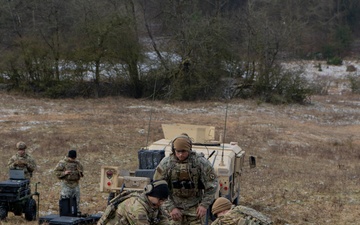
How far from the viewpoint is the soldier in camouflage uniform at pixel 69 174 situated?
1218cm

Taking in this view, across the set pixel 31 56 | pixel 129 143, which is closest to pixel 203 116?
pixel 129 143

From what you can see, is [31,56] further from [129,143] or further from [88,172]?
[88,172]

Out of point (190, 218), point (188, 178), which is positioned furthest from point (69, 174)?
point (188, 178)

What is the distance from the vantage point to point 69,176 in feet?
40.1

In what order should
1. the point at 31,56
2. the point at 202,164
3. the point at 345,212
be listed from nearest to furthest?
1. the point at 202,164
2. the point at 345,212
3. the point at 31,56

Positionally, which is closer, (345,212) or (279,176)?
(345,212)

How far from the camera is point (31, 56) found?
39531 millimetres

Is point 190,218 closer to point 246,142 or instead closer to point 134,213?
point 134,213

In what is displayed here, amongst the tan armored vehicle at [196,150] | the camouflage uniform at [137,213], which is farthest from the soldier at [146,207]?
the tan armored vehicle at [196,150]

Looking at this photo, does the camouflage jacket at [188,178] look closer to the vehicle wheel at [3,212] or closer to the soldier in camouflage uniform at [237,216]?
the soldier in camouflage uniform at [237,216]

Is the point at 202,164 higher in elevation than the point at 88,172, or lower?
higher

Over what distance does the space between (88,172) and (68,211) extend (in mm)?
5895

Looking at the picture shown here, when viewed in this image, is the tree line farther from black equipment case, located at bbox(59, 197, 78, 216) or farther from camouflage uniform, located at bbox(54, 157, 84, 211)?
black equipment case, located at bbox(59, 197, 78, 216)

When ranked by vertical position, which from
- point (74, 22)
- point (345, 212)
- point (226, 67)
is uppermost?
point (74, 22)
